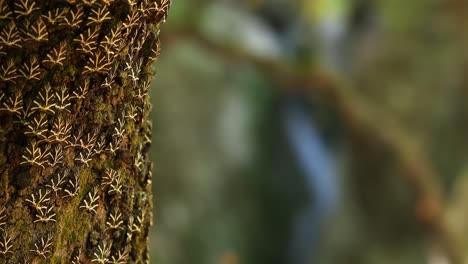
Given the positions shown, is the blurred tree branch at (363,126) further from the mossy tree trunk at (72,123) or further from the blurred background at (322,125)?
the mossy tree trunk at (72,123)

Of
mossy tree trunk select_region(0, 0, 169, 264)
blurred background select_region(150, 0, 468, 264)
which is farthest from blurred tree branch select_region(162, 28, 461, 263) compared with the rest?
mossy tree trunk select_region(0, 0, 169, 264)

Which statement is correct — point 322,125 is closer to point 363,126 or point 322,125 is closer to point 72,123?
point 363,126

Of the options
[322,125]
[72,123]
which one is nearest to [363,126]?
Result: [322,125]

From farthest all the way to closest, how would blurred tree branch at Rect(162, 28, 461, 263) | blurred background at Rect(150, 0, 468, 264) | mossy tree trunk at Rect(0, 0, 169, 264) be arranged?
1. blurred background at Rect(150, 0, 468, 264)
2. blurred tree branch at Rect(162, 28, 461, 263)
3. mossy tree trunk at Rect(0, 0, 169, 264)

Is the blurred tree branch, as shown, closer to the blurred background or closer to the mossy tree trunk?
the blurred background

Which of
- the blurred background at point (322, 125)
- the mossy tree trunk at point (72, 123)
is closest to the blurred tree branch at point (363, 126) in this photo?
the blurred background at point (322, 125)

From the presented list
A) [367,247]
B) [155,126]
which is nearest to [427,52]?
[367,247]
